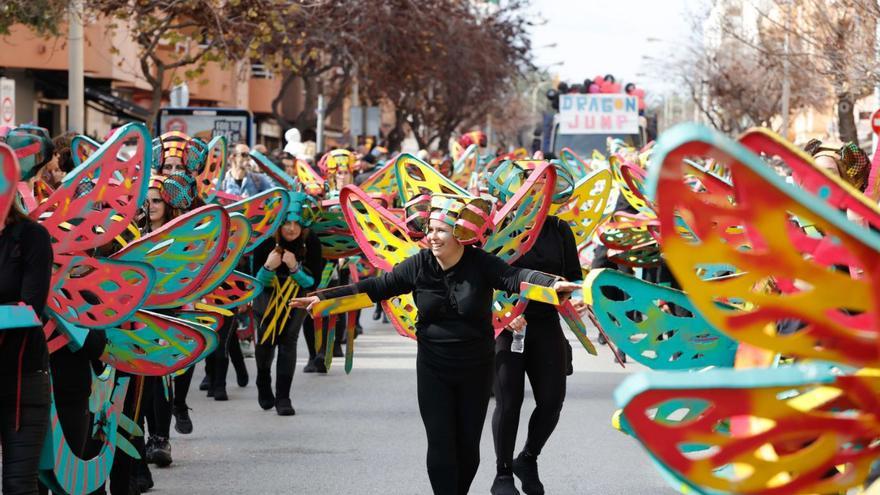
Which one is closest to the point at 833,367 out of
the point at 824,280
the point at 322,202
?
the point at 824,280

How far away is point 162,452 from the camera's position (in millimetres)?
8914

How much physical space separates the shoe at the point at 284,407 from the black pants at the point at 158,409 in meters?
2.14

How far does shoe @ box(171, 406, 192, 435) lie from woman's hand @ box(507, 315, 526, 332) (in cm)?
302

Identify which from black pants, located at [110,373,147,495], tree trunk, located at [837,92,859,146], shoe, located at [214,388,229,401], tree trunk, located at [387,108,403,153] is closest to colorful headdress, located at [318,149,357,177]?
shoe, located at [214,388,229,401]

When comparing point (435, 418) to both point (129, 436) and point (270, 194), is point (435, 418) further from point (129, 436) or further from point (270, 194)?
point (270, 194)

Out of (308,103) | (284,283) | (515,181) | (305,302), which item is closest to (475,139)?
(284,283)

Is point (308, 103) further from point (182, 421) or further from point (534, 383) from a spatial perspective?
point (534, 383)

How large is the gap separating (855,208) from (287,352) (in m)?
8.07

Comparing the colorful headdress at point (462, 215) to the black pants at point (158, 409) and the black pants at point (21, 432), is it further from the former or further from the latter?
the black pants at point (158, 409)

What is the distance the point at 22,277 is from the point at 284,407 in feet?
18.7

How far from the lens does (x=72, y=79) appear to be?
19234 mm

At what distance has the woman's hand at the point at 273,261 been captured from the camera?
35.4ft

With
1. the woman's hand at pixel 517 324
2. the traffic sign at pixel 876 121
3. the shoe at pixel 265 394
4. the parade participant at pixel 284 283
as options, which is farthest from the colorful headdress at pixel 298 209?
the traffic sign at pixel 876 121

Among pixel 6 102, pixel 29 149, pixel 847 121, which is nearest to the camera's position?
pixel 29 149
